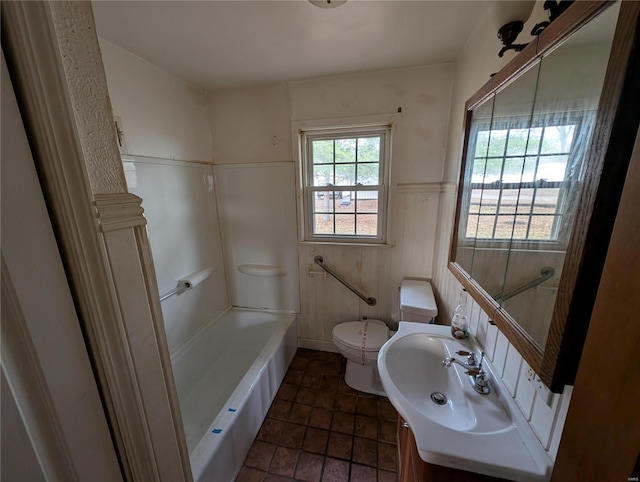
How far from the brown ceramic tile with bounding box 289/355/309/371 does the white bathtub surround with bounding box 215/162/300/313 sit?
43 centimetres

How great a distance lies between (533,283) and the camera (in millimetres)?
721

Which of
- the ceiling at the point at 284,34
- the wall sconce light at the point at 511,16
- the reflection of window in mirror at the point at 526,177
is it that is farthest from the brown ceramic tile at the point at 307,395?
the ceiling at the point at 284,34

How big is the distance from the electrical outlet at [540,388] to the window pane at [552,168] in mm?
529

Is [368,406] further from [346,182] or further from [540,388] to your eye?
[346,182]

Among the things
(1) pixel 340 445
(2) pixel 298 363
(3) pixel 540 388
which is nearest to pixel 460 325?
(3) pixel 540 388

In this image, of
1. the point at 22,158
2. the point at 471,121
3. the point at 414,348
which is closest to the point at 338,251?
the point at 414,348

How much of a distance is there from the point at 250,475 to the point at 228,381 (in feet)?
2.47

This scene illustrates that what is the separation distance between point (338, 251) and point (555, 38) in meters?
1.67

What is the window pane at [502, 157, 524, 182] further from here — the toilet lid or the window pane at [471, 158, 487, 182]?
the toilet lid

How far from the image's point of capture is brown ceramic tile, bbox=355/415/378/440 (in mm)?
1586

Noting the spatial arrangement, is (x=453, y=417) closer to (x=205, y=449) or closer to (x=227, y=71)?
(x=205, y=449)

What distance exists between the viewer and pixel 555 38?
622 millimetres

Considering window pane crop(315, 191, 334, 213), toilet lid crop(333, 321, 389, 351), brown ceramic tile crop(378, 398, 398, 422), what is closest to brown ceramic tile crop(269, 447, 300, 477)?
brown ceramic tile crop(378, 398, 398, 422)

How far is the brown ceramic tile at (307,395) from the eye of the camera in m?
1.82
